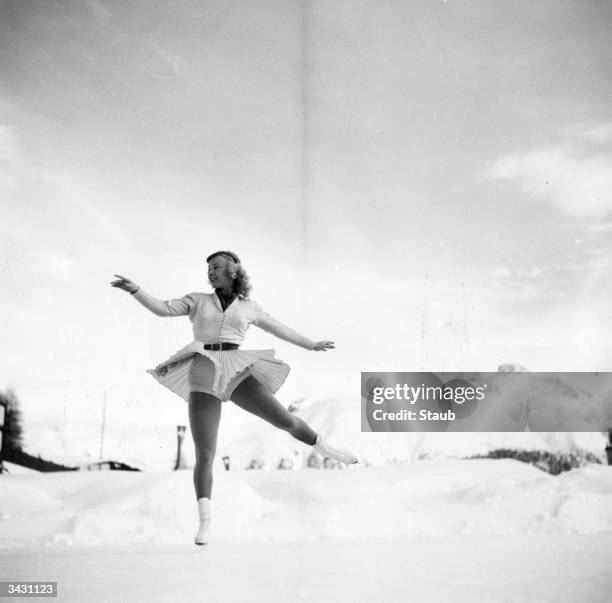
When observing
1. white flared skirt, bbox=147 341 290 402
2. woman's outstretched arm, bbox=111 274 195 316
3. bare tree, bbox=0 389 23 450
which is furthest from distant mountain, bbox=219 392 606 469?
woman's outstretched arm, bbox=111 274 195 316

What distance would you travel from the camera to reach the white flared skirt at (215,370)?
106 inches

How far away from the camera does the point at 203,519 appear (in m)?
2.68

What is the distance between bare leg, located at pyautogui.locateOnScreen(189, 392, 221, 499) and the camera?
8.75ft

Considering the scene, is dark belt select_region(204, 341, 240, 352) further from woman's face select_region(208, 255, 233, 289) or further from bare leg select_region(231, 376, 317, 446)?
woman's face select_region(208, 255, 233, 289)

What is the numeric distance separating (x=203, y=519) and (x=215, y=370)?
61 centimetres

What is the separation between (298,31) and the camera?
3.85m

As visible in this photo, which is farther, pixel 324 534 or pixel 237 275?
pixel 324 534

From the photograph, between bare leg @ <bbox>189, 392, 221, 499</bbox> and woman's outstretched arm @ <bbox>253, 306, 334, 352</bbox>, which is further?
woman's outstretched arm @ <bbox>253, 306, 334, 352</bbox>

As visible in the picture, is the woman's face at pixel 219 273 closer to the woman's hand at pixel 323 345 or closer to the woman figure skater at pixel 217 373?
the woman figure skater at pixel 217 373

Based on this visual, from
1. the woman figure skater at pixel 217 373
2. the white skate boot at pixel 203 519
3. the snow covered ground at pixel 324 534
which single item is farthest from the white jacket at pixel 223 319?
the snow covered ground at pixel 324 534

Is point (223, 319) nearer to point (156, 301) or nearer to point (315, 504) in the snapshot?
point (156, 301)

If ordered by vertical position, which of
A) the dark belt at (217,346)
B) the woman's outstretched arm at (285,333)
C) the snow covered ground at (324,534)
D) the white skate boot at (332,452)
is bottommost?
the snow covered ground at (324,534)

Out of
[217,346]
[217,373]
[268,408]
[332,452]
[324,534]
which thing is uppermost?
[217,346]

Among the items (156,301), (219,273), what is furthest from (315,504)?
(156,301)
